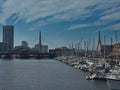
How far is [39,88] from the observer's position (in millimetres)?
41312

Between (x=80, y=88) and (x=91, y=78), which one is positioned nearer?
(x=80, y=88)

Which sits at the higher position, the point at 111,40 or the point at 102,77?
the point at 111,40

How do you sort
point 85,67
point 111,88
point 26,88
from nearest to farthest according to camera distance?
point 111,88 < point 26,88 < point 85,67

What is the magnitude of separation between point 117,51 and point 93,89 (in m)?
70.7

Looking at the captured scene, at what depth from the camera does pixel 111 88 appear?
38.6 meters

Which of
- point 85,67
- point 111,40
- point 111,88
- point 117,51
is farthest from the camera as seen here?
point 117,51

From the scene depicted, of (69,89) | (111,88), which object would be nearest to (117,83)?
(111,88)

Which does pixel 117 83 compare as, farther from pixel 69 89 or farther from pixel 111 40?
pixel 111 40

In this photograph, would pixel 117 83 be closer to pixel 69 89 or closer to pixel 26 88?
pixel 69 89

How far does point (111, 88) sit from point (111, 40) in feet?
163

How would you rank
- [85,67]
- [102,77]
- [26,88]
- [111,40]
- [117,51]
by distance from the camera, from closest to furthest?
1. [26,88]
2. [102,77]
3. [85,67]
4. [111,40]
5. [117,51]

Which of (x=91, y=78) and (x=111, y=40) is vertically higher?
(x=111, y=40)

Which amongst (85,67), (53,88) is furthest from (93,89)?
(85,67)

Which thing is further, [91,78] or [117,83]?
[91,78]
